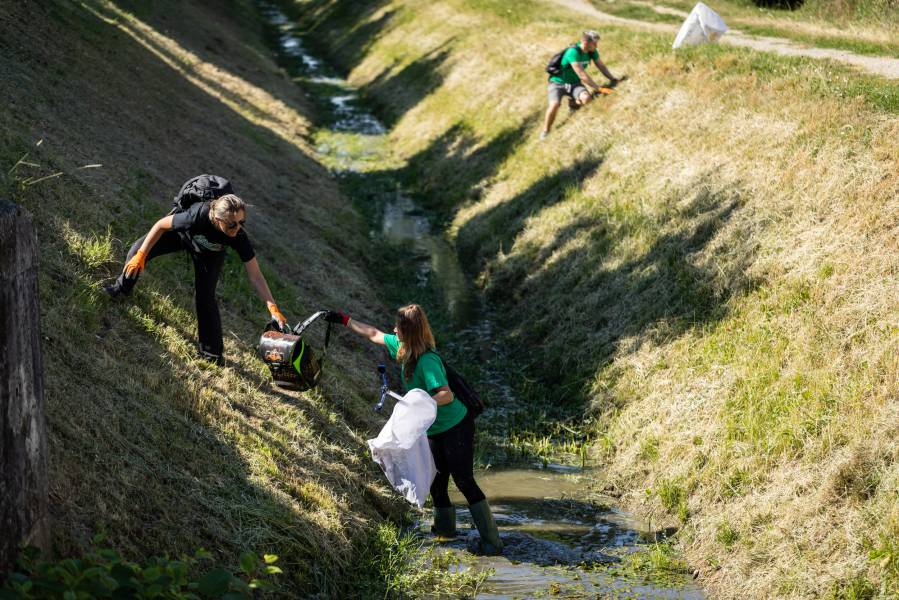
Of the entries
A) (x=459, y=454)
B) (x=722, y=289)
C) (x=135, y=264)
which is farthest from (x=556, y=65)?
(x=459, y=454)

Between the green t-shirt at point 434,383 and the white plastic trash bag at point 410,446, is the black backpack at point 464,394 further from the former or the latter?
the white plastic trash bag at point 410,446

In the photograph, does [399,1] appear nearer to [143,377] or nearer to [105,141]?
[105,141]

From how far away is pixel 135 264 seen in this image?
8633 millimetres

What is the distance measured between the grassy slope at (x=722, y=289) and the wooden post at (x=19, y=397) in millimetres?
5252

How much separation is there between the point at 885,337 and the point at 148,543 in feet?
22.2

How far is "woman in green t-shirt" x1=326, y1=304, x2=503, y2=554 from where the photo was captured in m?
7.41

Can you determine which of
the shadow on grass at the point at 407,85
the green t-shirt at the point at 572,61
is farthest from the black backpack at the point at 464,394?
the shadow on grass at the point at 407,85

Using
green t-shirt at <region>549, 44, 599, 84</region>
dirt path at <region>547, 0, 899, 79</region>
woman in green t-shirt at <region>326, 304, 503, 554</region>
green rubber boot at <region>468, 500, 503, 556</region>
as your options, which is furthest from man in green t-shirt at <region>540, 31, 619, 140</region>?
green rubber boot at <region>468, 500, 503, 556</region>

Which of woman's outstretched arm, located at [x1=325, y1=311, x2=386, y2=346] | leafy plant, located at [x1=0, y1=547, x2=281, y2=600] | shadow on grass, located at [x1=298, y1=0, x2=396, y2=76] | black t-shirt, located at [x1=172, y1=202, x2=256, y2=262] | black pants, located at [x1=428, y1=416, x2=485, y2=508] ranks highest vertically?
black t-shirt, located at [x1=172, y1=202, x2=256, y2=262]

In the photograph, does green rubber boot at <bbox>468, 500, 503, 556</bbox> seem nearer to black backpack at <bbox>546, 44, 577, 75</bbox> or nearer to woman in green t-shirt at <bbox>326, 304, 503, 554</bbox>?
woman in green t-shirt at <bbox>326, 304, 503, 554</bbox>

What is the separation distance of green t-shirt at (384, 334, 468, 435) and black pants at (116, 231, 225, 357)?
6.70 ft

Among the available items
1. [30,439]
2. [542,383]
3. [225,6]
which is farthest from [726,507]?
[225,6]

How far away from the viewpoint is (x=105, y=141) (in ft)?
47.6

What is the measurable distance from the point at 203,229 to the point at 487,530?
12.3 feet
